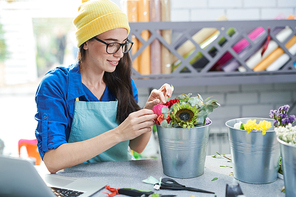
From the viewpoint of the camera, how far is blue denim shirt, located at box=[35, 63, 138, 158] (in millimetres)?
1024

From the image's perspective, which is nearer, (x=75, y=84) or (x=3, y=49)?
(x=75, y=84)

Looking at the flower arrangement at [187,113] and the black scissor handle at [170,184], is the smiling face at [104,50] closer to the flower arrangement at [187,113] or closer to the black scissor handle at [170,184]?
the flower arrangement at [187,113]

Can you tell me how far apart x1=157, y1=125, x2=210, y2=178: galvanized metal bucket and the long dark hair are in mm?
422

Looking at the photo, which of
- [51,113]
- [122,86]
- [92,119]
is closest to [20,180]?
[51,113]

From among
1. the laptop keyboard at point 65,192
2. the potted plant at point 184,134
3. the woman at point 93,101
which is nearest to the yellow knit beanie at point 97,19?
the woman at point 93,101

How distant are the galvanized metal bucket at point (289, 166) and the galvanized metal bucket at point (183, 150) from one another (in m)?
0.26

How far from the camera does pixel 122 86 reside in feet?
4.50

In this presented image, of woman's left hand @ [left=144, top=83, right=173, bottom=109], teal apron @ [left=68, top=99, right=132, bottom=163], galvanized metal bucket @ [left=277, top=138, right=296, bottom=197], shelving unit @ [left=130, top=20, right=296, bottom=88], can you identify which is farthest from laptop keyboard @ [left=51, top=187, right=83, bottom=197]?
shelving unit @ [left=130, top=20, right=296, bottom=88]

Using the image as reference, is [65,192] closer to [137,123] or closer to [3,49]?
[137,123]

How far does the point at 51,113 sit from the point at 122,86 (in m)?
0.42

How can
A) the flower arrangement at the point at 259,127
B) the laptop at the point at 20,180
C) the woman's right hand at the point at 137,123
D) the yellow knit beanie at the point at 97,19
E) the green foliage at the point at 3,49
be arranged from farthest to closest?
1. the green foliage at the point at 3,49
2. the yellow knit beanie at the point at 97,19
3. the woman's right hand at the point at 137,123
4. the flower arrangement at the point at 259,127
5. the laptop at the point at 20,180

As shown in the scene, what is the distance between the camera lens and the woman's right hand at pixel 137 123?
0.98 meters

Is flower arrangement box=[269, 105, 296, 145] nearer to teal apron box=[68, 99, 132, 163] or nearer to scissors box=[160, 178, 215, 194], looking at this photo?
scissors box=[160, 178, 215, 194]

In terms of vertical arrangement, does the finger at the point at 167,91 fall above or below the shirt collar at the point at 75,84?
below
